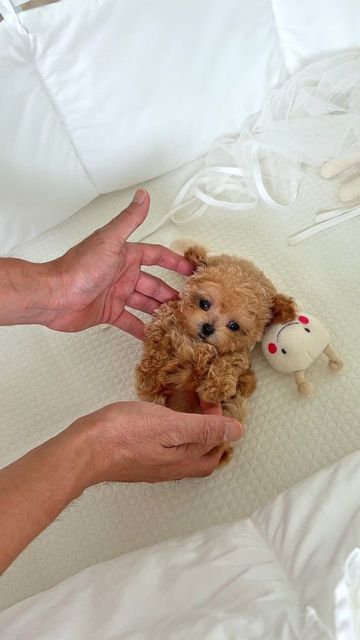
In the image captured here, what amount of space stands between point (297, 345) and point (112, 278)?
0.33 metres

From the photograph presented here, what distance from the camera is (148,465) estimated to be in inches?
33.0

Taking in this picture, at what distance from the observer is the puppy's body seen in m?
0.92

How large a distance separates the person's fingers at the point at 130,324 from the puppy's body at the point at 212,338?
0.10 metres

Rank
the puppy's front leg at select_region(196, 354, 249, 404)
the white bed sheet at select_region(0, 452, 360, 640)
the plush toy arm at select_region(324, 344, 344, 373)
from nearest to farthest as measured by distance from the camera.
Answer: the white bed sheet at select_region(0, 452, 360, 640) → the puppy's front leg at select_region(196, 354, 249, 404) → the plush toy arm at select_region(324, 344, 344, 373)

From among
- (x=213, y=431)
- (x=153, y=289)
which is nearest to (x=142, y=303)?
(x=153, y=289)

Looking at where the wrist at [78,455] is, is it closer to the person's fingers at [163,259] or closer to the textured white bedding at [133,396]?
the textured white bedding at [133,396]

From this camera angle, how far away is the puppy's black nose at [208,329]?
36.5 inches

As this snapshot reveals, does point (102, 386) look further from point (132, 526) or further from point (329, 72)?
point (329, 72)

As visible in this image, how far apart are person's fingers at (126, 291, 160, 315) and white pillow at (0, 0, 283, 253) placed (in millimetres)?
372

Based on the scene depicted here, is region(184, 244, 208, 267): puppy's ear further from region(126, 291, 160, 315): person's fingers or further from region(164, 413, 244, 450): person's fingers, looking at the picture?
region(164, 413, 244, 450): person's fingers

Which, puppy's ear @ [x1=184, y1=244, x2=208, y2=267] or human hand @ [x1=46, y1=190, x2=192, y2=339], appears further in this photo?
puppy's ear @ [x1=184, y1=244, x2=208, y2=267]

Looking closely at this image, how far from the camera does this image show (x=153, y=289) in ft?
3.51

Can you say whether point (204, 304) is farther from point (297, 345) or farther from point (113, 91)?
point (113, 91)

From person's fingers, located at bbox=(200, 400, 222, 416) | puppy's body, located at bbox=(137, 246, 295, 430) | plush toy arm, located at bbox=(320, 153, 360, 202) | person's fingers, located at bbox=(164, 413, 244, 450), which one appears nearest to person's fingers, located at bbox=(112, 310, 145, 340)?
puppy's body, located at bbox=(137, 246, 295, 430)
